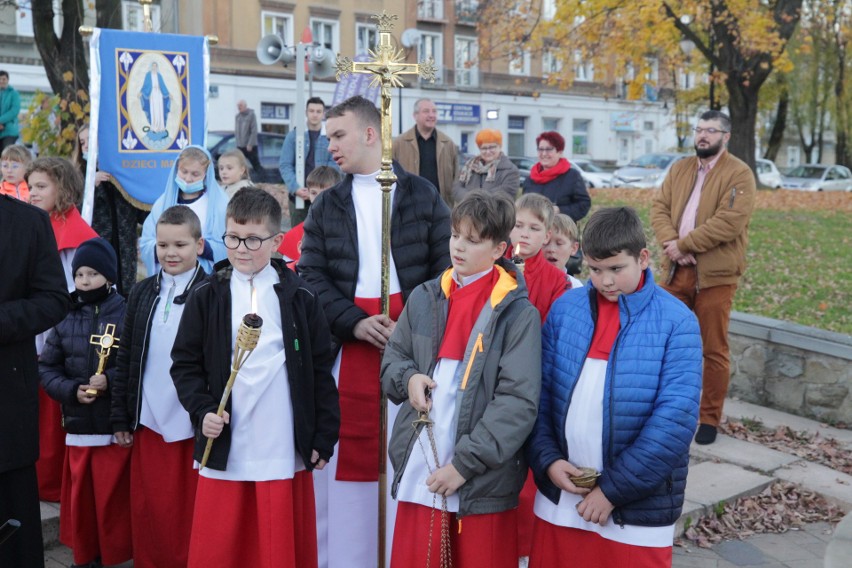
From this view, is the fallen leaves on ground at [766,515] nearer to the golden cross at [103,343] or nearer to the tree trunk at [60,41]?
the golden cross at [103,343]

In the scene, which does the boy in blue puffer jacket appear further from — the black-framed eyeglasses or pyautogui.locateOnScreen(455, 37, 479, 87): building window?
pyautogui.locateOnScreen(455, 37, 479, 87): building window

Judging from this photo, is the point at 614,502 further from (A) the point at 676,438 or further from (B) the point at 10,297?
(B) the point at 10,297

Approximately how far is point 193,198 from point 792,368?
14.8 feet

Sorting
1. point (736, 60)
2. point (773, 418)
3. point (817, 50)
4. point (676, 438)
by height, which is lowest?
point (773, 418)

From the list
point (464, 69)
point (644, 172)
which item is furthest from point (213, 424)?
point (464, 69)

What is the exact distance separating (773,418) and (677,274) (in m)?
1.45

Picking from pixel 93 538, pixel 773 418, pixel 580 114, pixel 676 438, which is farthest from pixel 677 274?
pixel 580 114

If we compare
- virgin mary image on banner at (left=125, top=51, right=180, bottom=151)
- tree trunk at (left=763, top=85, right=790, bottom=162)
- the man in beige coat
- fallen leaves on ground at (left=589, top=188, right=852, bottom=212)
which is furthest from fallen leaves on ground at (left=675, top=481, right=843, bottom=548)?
tree trunk at (left=763, top=85, right=790, bottom=162)

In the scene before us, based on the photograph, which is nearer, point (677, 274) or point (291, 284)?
point (291, 284)

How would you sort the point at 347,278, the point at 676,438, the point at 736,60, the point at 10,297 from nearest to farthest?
the point at 676,438
the point at 10,297
the point at 347,278
the point at 736,60

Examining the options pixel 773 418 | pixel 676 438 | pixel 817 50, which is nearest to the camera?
pixel 676 438

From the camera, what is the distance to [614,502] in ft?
11.2

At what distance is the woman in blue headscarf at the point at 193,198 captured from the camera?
5.77m

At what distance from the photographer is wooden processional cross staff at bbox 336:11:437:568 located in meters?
4.11
